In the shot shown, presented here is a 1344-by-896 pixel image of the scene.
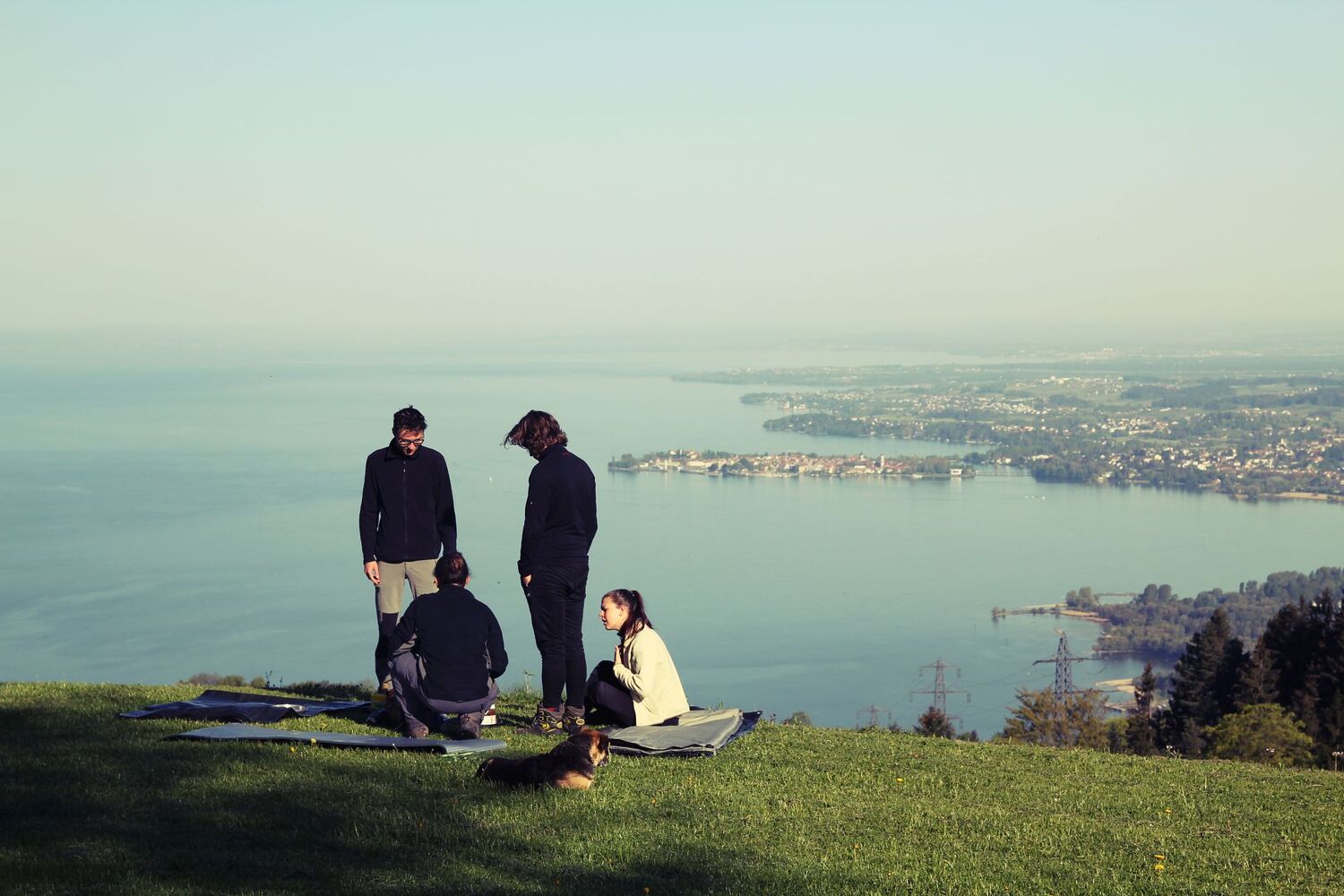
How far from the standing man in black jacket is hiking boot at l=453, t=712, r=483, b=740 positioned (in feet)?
5.10

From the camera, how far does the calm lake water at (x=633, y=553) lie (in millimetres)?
52750

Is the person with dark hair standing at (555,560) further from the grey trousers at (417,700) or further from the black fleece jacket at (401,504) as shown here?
the black fleece jacket at (401,504)

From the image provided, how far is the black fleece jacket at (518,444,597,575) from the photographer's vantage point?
8.67 meters

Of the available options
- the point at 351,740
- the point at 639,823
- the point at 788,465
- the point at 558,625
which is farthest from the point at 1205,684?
the point at 788,465

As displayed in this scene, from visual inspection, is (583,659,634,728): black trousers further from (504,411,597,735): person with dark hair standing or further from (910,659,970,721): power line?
(910,659,970,721): power line

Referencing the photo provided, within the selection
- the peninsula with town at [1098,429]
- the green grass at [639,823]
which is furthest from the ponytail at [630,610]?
the peninsula with town at [1098,429]

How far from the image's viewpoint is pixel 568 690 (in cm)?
888

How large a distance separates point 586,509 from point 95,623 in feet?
171

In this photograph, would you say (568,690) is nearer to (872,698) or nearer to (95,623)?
(872,698)

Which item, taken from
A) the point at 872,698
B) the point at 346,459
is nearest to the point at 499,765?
the point at 872,698

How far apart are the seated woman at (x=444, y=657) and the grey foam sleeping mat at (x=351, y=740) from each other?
41 centimetres

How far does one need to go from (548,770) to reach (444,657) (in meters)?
1.79

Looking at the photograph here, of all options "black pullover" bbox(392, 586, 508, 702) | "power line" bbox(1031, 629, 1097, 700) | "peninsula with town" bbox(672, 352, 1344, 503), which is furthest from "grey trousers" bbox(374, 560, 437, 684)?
"peninsula with town" bbox(672, 352, 1344, 503)

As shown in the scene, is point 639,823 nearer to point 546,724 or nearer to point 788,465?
point 546,724
